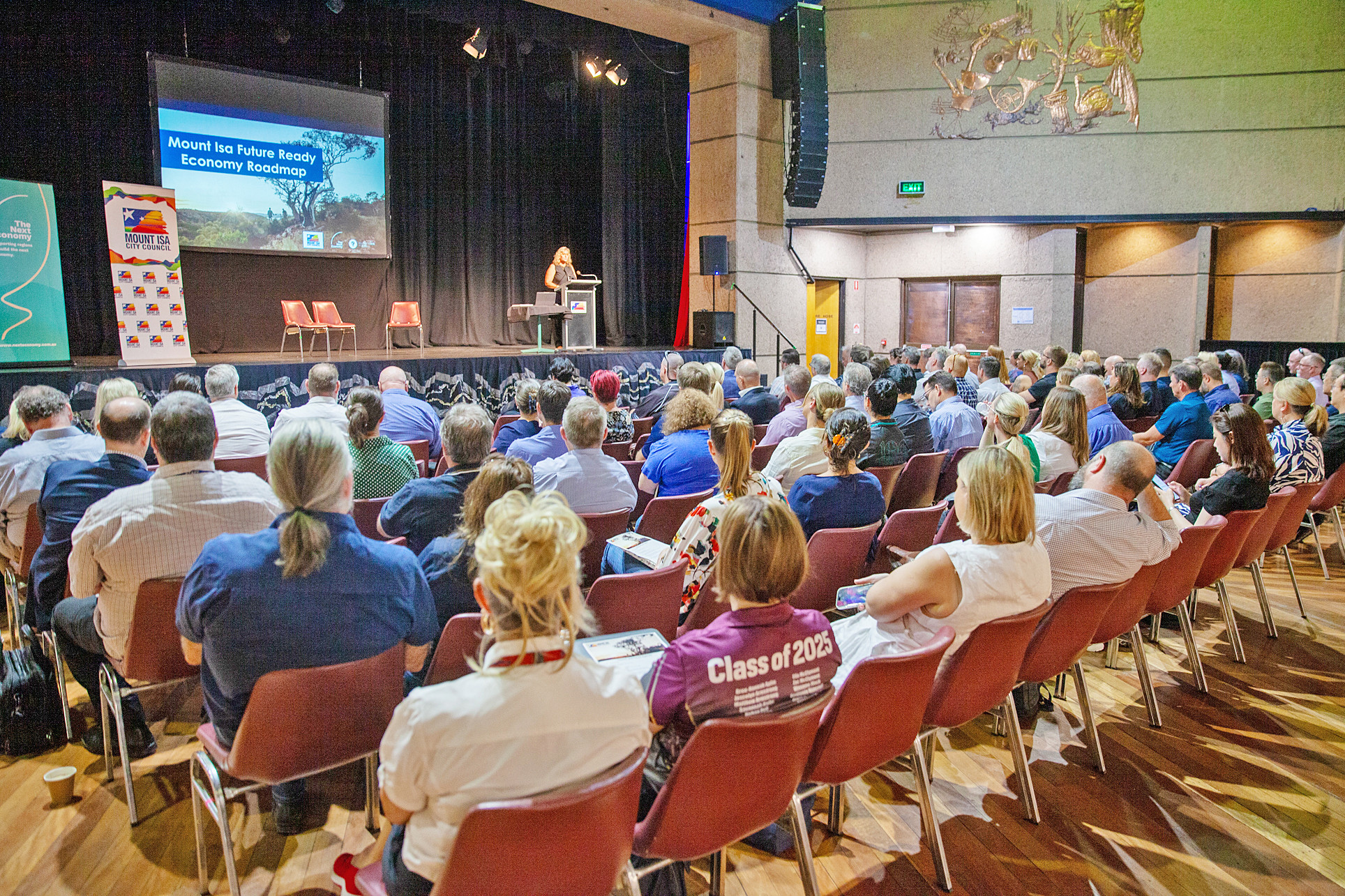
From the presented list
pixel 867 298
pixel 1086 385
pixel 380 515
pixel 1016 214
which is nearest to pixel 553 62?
pixel 867 298

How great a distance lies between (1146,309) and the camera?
12977mm

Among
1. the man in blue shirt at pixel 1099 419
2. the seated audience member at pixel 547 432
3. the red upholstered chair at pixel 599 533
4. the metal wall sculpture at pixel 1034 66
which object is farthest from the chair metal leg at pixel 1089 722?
the metal wall sculpture at pixel 1034 66

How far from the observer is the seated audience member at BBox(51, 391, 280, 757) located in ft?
8.09

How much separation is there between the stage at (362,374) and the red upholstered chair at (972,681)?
6.09 metres

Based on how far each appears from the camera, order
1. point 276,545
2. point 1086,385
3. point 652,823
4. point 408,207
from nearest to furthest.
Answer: point 652,823 < point 276,545 < point 1086,385 < point 408,207

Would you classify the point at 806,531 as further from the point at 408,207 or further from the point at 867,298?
the point at 867,298

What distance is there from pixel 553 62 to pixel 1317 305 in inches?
451

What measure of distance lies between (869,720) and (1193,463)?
15.1 ft

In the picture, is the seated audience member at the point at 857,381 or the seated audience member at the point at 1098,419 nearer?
the seated audience member at the point at 1098,419

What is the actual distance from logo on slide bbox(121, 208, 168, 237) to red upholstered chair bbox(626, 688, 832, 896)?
6986 millimetres

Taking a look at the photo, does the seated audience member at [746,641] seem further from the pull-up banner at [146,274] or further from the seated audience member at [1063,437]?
the pull-up banner at [146,274]

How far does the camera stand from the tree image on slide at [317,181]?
9883 millimetres

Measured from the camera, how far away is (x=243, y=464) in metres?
4.40

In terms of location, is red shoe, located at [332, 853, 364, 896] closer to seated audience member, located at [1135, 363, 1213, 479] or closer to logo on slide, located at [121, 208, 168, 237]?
seated audience member, located at [1135, 363, 1213, 479]
